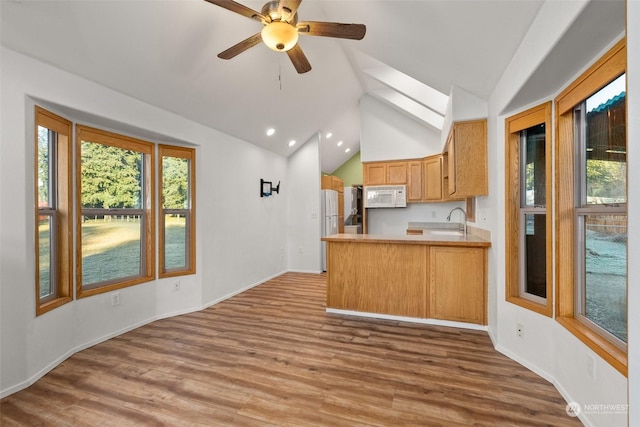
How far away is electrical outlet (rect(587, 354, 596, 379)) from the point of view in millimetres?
1562

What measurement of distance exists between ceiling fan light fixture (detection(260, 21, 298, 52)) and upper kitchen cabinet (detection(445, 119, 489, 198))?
1.92 metres

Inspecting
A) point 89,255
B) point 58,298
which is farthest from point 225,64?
point 58,298

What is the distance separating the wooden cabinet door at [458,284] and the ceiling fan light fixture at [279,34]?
2.47 m

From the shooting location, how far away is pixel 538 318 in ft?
A: 7.04

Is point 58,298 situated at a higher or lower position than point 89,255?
lower

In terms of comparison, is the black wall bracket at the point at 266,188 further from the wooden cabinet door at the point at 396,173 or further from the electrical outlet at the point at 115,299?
the electrical outlet at the point at 115,299

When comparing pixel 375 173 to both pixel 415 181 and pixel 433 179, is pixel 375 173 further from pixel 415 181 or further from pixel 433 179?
pixel 433 179

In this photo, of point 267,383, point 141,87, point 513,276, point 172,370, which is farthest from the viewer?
point 141,87

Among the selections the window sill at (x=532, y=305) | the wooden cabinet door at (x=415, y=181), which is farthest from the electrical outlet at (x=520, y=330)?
the wooden cabinet door at (x=415, y=181)

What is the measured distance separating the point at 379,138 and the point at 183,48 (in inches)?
161

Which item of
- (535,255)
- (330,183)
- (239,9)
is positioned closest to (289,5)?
(239,9)

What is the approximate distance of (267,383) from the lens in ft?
6.72

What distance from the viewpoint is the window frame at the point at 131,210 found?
2.66 m

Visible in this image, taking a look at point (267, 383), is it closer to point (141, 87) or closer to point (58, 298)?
point (58, 298)
